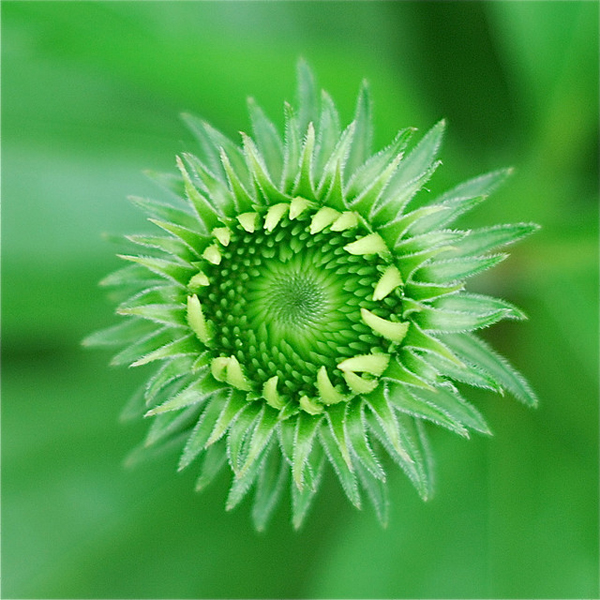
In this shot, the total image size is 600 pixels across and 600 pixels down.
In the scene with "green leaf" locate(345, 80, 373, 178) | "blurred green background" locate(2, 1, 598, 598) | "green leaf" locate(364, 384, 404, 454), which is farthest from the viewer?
"blurred green background" locate(2, 1, 598, 598)

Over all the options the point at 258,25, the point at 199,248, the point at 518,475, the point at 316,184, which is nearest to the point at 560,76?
the point at 258,25

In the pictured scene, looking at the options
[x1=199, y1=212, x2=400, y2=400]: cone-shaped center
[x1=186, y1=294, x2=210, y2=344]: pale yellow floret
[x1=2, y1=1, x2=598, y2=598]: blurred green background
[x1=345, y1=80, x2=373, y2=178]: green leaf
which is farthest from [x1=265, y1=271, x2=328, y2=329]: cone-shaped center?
[x1=2, y1=1, x2=598, y2=598]: blurred green background

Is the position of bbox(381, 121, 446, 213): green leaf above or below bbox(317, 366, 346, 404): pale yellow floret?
above

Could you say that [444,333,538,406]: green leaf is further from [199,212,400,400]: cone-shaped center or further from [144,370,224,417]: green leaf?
[144,370,224,417]: green leaf

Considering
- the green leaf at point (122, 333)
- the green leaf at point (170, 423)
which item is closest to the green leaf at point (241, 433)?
the green leaf at point (170, 423)

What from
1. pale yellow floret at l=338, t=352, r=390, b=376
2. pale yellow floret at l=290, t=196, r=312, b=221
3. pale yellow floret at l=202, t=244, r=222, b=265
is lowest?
pale yellow floret at l=338, t=352, r=390, b=376

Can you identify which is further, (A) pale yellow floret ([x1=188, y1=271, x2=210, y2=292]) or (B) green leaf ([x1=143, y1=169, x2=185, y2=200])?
(B) green leaf ([x1=143, y1=169, x2=185, y2=200])

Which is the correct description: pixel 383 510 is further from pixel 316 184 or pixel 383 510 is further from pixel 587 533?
pixel 587 533

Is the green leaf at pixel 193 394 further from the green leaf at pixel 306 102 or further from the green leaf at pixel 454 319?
the green leaf at pixel 306 102

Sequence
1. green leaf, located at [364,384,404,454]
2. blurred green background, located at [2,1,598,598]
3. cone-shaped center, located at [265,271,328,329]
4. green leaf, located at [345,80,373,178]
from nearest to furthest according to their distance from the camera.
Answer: green leaf, located at [364,384,404,454] < cone-shaped center, located at [265,271,328,329] < green leaf, located at [345,80,373,178] < blurred green background, located at [2,1,598,598]

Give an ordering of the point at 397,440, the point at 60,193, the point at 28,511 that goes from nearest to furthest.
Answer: the point at 397,440, the point at 60,193, the point at 28,511
